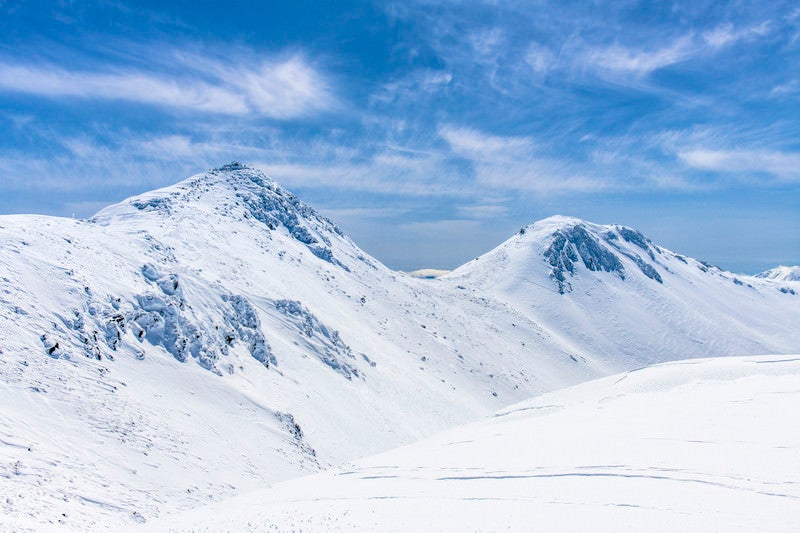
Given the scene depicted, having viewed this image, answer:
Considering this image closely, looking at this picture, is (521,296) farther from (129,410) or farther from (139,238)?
(129,410)

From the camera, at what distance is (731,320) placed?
120 m

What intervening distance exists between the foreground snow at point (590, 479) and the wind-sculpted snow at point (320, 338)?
22.2m

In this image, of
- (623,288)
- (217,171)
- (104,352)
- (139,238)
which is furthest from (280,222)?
(623,288)

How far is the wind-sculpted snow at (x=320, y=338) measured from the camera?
42.7m

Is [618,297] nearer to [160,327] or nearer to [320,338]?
[320,338]

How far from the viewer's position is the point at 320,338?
45.1 m

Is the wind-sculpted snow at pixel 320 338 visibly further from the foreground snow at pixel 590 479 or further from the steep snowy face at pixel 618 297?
the steep snowy face at pixel 618 297

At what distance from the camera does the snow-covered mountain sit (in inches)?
718

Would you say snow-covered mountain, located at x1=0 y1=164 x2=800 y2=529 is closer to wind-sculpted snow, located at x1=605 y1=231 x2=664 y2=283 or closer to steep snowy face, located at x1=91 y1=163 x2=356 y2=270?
steep snowy face, located at x1=91 y1=163 x2=356 y2=270

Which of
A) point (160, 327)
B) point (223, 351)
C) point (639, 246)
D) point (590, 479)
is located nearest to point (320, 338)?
point (223, 351)

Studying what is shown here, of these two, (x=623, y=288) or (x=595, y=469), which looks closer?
(x=595, y=469)

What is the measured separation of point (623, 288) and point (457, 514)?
12127 cm

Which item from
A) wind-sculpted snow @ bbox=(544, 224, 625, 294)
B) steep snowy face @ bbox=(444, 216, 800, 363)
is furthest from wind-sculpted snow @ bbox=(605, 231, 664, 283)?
wind-sculpted snow @ bbox=(544, 224, 625, 294)

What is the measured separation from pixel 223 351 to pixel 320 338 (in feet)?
45.1
